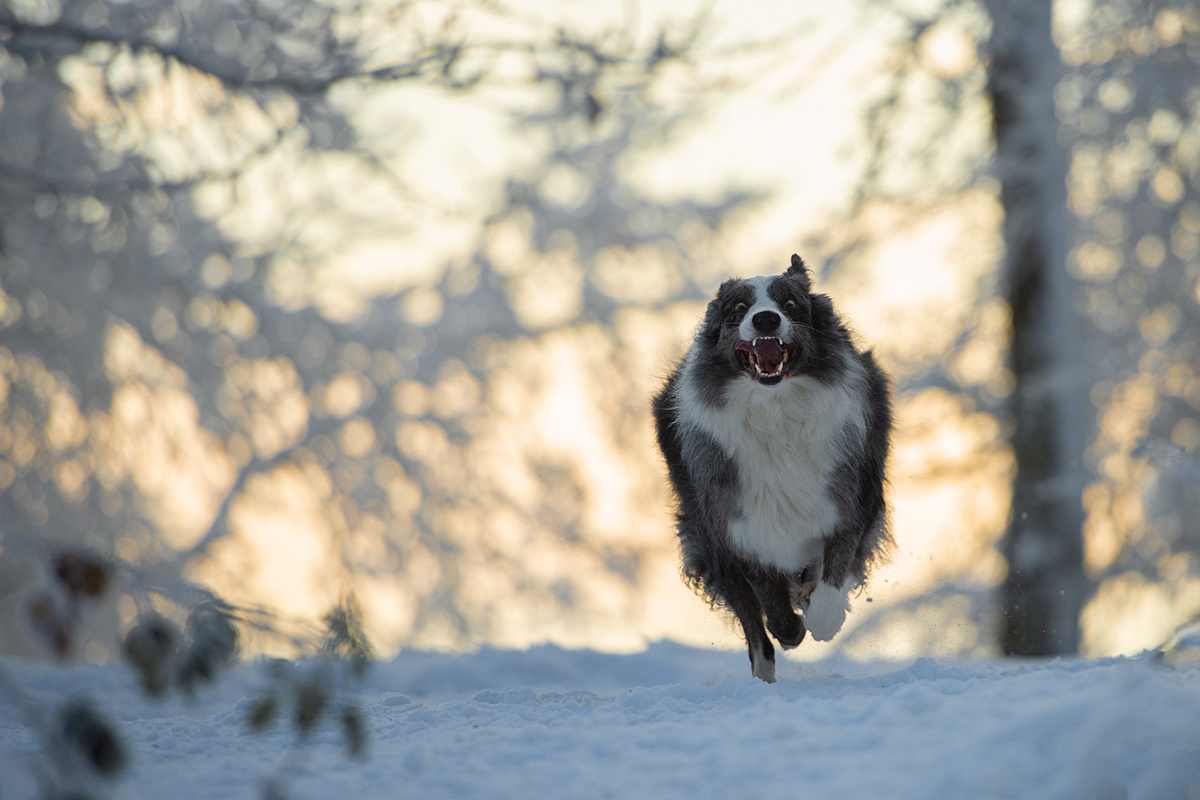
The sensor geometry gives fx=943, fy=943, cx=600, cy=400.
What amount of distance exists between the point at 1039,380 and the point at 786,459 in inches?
213

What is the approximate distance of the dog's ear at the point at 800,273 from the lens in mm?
4488

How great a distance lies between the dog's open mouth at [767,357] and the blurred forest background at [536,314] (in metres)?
1.11

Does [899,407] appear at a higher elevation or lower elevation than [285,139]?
lower

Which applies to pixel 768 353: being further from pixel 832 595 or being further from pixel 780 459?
pixel 832 595

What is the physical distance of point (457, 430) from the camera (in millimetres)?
13180

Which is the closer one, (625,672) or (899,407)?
(625,672)

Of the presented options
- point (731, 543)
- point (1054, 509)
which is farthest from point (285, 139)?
point (1054, 509)

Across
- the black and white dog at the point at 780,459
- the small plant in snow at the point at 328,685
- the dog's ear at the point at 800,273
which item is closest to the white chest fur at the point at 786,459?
the black and white dog at the point at 780,459

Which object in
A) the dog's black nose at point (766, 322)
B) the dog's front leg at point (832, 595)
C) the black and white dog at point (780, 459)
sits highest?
the dog's black nose at point (766, 322)

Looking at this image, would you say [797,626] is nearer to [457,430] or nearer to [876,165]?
[876,165]

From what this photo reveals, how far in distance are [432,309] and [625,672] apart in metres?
8.10

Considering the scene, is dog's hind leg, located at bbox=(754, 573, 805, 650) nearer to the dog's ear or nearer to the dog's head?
the dog's head

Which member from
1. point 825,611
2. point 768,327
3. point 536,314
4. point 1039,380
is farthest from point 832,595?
point 536,314

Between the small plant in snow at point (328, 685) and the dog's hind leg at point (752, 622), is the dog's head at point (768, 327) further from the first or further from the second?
the small plant in snow at point (328, 685)
